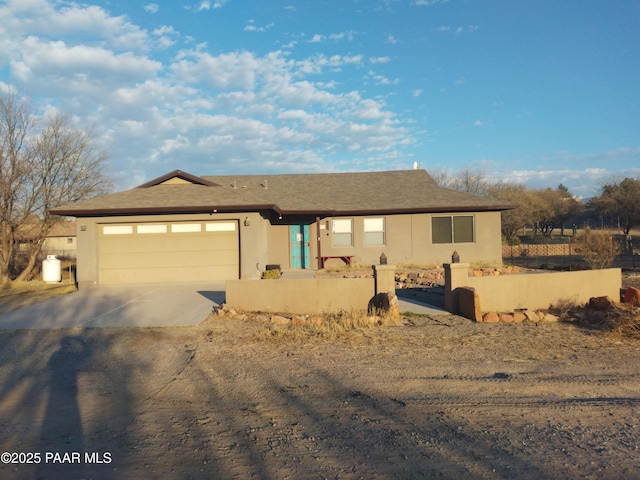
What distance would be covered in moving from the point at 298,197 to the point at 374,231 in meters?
3.88

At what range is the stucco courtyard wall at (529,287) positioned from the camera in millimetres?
12359

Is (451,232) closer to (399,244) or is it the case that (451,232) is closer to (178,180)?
(399,244)

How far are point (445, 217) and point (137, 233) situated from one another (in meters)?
13.4

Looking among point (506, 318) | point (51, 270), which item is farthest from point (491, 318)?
point (51, 270)

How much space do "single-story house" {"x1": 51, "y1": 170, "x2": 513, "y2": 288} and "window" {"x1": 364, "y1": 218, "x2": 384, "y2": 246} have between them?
0.05 m

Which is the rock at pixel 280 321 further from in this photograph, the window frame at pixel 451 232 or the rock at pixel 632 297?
the window frame at pixel 451 232

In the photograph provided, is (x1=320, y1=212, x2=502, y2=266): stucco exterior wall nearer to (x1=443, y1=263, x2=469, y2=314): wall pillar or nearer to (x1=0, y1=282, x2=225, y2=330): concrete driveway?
(x1=0, y1=282, x2=225, y2=330): concrete driveway

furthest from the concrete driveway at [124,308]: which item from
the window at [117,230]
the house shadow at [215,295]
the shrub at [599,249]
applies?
the shrub at [599,249]

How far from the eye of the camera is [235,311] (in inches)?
479

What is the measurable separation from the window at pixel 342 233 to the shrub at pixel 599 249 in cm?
990

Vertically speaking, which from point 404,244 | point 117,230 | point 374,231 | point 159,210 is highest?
point 159,210

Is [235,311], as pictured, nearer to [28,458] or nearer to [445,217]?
[28,458]

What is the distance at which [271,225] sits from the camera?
73.7 ft

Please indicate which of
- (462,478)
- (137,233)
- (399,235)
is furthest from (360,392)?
(399,235)
